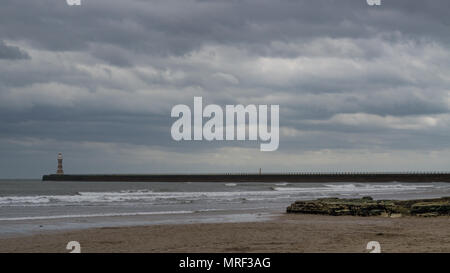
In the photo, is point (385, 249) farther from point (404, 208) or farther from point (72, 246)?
point (404, 208)

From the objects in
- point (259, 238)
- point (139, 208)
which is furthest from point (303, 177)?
point (259, 238)

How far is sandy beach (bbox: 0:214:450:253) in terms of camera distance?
11508mm

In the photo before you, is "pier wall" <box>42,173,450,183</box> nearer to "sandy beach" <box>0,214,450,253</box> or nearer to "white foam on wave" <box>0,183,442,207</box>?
"white foam on wave" <box>0,183,442,207</box>

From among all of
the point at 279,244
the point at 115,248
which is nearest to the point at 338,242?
the point at 279,244

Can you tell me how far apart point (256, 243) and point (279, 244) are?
0.63 m

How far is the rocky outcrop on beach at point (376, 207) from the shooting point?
61.9ft

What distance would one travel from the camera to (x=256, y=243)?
12.4m

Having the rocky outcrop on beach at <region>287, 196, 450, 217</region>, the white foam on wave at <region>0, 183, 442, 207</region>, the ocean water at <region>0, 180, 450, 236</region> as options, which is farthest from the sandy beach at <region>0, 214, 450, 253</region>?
the white foam on wave at <region>0, 183, 442, 207</region>

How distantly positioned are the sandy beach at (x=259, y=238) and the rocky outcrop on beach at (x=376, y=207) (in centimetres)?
119

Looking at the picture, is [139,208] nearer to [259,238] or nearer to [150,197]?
[150,197]

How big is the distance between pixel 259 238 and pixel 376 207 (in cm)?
831

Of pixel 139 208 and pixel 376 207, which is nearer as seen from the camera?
pixel 376 207

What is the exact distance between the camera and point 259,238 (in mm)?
13352
